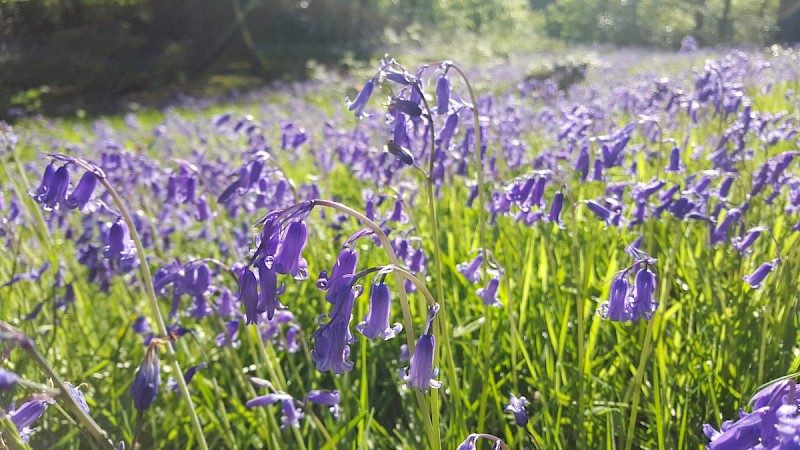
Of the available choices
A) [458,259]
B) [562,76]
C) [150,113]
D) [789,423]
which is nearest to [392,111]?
[789,423]

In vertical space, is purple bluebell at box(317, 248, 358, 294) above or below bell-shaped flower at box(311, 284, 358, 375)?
above

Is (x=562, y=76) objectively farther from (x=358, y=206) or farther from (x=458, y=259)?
(x=458, y=259)

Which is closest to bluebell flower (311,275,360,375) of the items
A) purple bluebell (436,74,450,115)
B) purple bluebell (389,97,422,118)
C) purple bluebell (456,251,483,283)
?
purple bluebell (389,97,422,118)

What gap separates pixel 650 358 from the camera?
2.31 metres


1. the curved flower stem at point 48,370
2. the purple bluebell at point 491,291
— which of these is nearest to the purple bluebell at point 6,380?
the curved flower stem at point 48,370

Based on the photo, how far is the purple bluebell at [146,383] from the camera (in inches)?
46.6

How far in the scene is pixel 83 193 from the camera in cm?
157

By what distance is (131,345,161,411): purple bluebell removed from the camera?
3.89 ft

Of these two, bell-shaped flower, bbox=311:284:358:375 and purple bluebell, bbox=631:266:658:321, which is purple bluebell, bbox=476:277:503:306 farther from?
bell-shaped flower, bbox=311:284:358:375

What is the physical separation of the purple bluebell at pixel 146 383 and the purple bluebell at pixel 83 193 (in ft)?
1.94

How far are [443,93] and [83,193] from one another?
1.08 metres

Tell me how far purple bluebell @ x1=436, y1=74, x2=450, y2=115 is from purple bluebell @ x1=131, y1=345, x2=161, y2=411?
108 cm

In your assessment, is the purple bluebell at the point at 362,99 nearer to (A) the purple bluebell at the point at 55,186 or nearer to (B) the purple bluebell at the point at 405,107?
(B) the purple bluebell at the point at 405,107

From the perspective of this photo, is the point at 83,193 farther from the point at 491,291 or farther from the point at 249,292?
the point at 491,291
